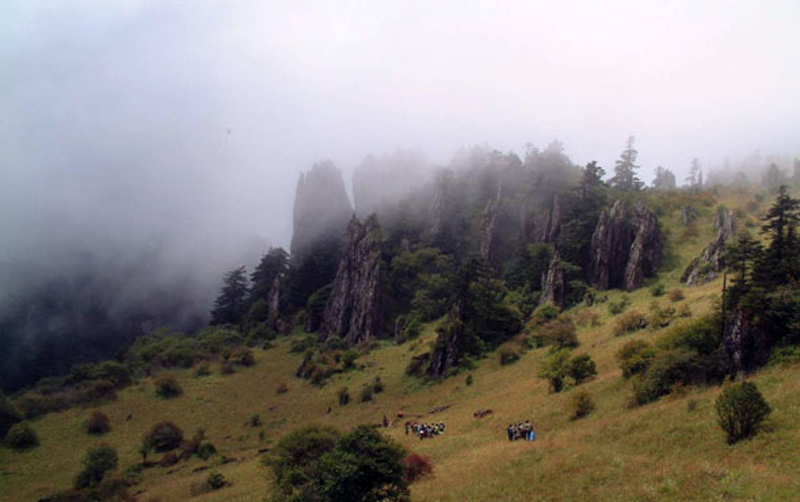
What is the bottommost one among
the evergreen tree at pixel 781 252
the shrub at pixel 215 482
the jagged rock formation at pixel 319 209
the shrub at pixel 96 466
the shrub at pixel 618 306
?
the shrub at pixel 215 482

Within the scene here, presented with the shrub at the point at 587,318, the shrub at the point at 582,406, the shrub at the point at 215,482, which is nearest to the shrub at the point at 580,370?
the shrub at the point at 582,406

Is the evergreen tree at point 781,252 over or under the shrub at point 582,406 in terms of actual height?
over

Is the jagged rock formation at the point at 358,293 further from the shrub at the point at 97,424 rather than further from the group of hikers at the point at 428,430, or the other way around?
the group of hikers at the point at 428,430

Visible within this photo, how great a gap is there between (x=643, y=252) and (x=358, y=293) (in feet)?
159

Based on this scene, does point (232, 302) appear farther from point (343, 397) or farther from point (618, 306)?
point (618, 306)

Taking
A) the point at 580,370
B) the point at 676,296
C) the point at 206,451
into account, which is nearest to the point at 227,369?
the point at 206,451

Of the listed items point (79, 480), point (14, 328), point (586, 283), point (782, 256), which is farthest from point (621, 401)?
point (14, 328)

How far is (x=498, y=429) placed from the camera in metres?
36.0

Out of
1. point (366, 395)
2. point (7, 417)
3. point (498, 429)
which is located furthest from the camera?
point (7, 417)

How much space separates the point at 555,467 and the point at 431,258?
73551mm

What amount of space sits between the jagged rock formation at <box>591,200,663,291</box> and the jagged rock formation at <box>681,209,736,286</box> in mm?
5705

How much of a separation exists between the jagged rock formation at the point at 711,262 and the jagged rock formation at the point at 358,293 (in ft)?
159

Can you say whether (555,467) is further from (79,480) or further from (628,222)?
(628,222)

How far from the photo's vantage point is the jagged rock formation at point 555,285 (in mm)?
66125
